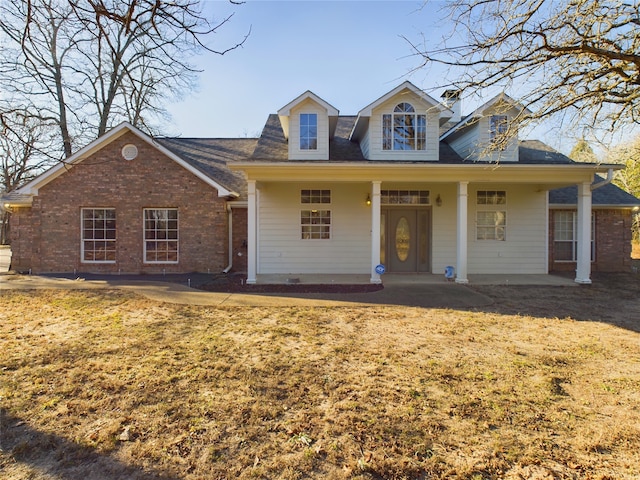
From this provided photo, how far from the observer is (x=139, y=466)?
2.46 meters

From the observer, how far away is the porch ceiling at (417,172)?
31.9 feet

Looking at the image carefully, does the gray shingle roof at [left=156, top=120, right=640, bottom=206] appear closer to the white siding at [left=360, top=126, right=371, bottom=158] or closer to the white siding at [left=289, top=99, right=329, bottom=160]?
the white siding at [left=360, top=126, right=371, bottom=158]

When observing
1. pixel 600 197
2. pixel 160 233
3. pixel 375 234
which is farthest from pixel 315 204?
pixel 600 197

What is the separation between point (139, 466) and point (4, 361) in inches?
129

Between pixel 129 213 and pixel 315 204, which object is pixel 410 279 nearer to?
pixel 315 204

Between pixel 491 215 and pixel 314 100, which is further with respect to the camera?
pixel 491 215

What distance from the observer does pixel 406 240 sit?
1207 centimetres

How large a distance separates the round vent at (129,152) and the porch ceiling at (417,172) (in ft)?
15.3

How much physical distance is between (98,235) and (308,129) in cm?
832

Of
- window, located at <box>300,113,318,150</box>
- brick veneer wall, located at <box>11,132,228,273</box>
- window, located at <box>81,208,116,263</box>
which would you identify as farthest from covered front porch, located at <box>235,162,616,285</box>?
window, located at <box>81,208,116,263</box>

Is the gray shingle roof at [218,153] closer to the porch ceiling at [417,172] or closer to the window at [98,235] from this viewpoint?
the porch ceiling at [417,172]

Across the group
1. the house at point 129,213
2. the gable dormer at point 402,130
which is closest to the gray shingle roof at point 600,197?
the gable dormer at point 402,130

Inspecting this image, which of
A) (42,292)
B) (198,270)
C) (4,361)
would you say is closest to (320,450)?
(4,361)

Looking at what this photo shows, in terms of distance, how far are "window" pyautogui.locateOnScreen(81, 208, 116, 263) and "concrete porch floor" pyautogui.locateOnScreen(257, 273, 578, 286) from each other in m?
5.60
